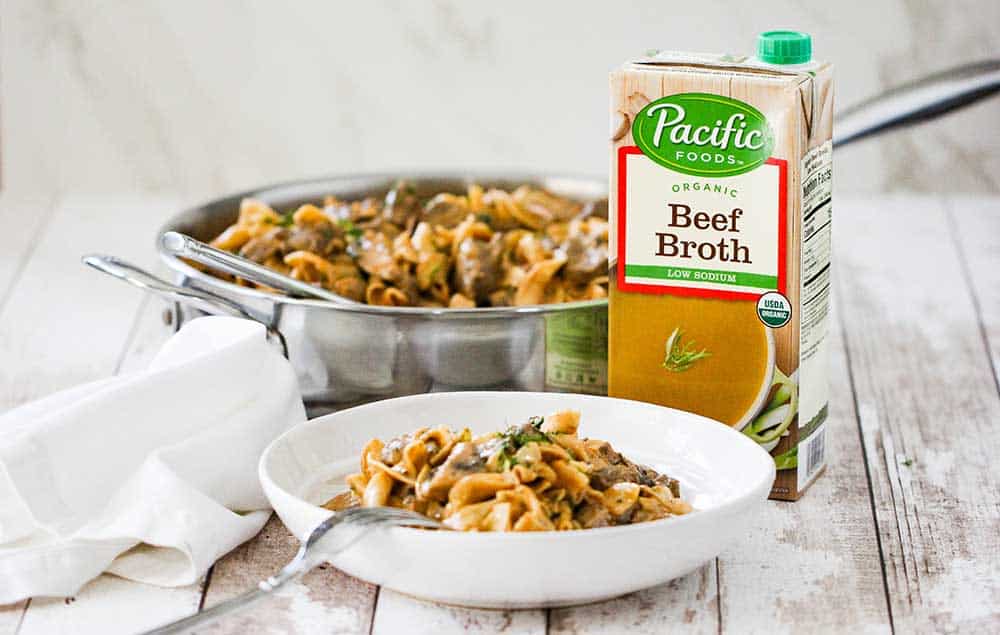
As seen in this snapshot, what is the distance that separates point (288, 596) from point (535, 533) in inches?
11.0

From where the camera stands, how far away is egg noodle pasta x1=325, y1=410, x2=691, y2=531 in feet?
3.98

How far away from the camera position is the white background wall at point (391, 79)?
2.84 metres

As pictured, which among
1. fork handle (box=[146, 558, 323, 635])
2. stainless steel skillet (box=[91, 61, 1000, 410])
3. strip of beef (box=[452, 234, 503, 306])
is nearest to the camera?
fork handle (box=[146, 558, 323, 635])

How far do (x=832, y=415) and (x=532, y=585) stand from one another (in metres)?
0.72

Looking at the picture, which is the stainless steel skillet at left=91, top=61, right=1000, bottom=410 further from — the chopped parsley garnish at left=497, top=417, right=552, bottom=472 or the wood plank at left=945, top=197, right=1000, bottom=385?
the wood plank at left=945, top=197, right=1000, bottom=385

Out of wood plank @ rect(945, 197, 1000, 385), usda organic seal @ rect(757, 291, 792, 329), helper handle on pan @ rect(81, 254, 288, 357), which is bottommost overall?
wood plank @ rect(945, 197, 1000, 385)

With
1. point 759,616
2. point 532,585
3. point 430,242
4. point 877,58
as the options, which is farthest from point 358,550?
point 877,58

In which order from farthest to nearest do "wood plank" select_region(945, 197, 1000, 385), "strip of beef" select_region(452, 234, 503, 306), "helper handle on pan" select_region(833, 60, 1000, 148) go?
"wood plank" select_region(945, 197, 1000, 385)
"helper handle on pan" select_region(833, 60, 1000, 148)
"strip of beef" select_region(452, 234, 503, 306)

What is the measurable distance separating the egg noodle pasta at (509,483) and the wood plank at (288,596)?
75 mm

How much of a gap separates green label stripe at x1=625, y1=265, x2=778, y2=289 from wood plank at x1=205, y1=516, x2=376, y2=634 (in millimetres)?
428

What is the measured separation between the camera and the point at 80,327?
84.0 inches

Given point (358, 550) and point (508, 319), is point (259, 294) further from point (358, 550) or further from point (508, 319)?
point (358, 550)

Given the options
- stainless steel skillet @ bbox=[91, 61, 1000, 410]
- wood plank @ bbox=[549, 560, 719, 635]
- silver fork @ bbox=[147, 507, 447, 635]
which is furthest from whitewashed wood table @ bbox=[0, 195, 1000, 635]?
stainless steel skillet @ bbox=[91, 61, 1000, 410]

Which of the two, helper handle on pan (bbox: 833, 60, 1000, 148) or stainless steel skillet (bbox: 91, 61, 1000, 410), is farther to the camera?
helper handle on pan (bbox: 833, 60, 1000, 148)
